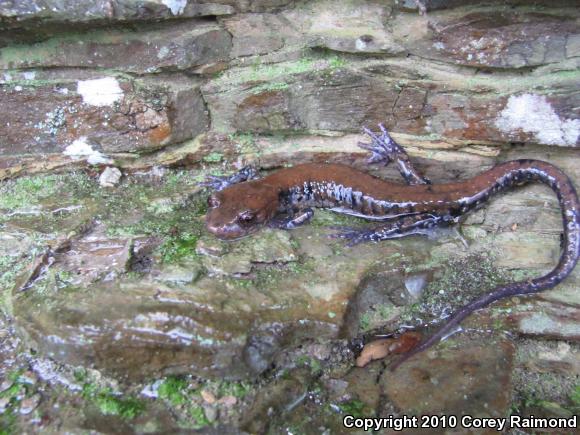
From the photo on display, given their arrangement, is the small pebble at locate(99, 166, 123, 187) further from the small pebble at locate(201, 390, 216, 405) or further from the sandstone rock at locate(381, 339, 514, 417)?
the sandstone rock at locate(381, 339, 514, 417)

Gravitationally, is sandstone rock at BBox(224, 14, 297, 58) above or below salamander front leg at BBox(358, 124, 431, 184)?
above

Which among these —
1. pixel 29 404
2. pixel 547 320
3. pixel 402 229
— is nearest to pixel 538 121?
pixel 402 229

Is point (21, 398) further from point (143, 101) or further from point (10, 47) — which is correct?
point (10, 47)

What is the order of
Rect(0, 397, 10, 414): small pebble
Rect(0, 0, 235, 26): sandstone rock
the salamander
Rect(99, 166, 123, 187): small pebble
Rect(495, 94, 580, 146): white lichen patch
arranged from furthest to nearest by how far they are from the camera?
Rect(99, 166, 123, 187): small pebble → the salamander → Rect(495, 94, 580, 146): white lichen patch → Rect(0, 0, 235, 26): sandstone rock → Rect(0, 397, 10, 414): small pebble

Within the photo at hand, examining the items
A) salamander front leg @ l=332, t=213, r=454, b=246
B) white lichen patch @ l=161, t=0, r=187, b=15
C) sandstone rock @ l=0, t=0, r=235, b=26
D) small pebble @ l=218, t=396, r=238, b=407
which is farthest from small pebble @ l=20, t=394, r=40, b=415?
white lichen patch @ l=161, t=0, r=187, b=15

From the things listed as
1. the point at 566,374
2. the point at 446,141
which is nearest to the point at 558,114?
the point at 446,141

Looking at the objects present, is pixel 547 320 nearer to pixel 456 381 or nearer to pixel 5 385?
pixel 456 381

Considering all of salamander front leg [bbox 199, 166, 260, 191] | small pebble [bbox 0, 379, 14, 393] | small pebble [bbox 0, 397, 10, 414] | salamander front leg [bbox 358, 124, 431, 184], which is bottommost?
small pebble [bbox 0, 397, 10, 414]
